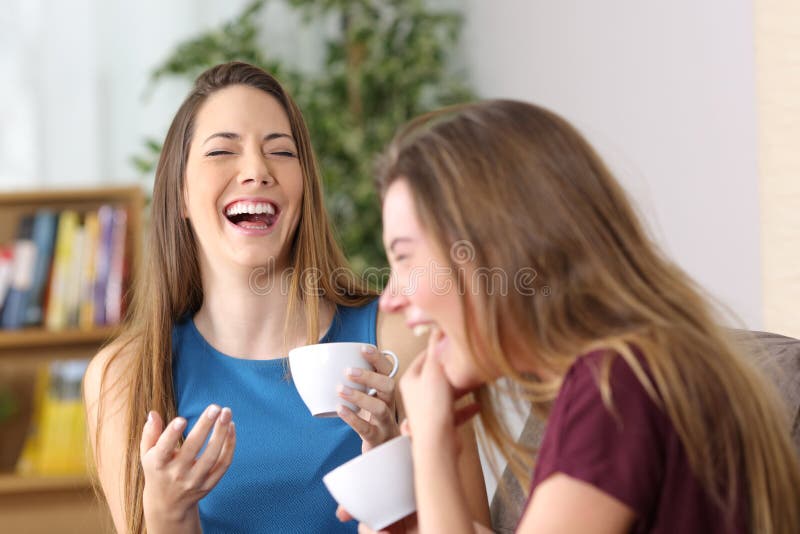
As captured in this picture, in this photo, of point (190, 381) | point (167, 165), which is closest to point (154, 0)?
point (167, 165)

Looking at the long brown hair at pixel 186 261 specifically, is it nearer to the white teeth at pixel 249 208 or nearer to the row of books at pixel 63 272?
the white teeth at pixel 249 208

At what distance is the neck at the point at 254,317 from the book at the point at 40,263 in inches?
54.2

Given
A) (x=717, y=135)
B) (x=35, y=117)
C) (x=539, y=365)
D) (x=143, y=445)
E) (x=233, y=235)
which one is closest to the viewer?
(x=539, y=365)

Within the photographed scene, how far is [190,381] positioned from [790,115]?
1.09 m

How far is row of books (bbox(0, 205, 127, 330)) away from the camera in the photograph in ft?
9.19

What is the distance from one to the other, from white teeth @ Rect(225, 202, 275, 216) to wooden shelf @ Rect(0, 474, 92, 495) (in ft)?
4.75

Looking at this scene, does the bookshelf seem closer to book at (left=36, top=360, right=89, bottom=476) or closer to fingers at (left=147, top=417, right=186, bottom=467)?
book at (left=36, top=360, right=89, bottom=476)

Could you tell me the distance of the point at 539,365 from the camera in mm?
962

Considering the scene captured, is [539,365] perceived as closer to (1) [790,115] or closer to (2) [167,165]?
(1) [790,115]

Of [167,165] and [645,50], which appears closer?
[167,165]

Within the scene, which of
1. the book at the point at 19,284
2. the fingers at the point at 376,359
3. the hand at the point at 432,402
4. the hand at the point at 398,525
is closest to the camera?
the hand at the point at 432,402

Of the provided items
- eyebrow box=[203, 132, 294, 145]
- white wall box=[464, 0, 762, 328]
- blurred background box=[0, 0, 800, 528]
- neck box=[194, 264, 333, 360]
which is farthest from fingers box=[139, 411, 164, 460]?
white wall box=[464, 0, 762, 328]

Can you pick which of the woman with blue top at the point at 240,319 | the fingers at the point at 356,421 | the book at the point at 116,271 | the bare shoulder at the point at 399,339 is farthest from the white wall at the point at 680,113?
the book at the point at 116,271

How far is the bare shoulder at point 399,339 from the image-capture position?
1.61m
